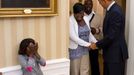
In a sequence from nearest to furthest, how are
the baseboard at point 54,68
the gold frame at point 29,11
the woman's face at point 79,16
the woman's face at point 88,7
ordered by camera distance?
the gold frame at point 29,11 → the baseboard at point 54,68 → the woman's face at point 79,16 → the woman's face at point 88,7

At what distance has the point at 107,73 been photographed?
2.96 meters

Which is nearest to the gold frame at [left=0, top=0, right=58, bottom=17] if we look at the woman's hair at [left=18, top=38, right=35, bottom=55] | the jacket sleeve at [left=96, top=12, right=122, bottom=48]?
the woman's hair at [left=18, top=38, right=35, bottom=55]

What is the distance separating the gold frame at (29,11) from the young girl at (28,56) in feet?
0.71

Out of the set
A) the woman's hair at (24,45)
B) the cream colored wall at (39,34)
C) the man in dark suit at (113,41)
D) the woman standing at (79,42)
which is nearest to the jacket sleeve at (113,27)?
the man in dark suit at (113,41)

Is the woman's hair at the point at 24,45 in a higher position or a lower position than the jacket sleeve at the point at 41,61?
higher

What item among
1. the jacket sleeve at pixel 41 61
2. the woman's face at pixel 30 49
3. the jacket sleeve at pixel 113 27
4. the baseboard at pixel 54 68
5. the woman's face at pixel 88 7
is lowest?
the baseboard at pixel 54 68

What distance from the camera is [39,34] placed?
2.39 meters

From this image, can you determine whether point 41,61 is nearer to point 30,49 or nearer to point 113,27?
point 30,49

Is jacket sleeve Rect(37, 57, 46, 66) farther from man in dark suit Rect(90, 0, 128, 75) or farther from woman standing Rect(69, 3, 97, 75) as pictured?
man in dark suit Rect(90, 0, 128, 75)

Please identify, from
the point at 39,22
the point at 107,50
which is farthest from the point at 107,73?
the point at 39,22

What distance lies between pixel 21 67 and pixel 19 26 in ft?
1.12

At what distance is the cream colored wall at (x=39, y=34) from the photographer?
7.21 ft

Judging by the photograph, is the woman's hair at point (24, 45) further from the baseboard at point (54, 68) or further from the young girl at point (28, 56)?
the baseboard at point (54, 68)

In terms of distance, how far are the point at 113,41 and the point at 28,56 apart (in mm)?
988
